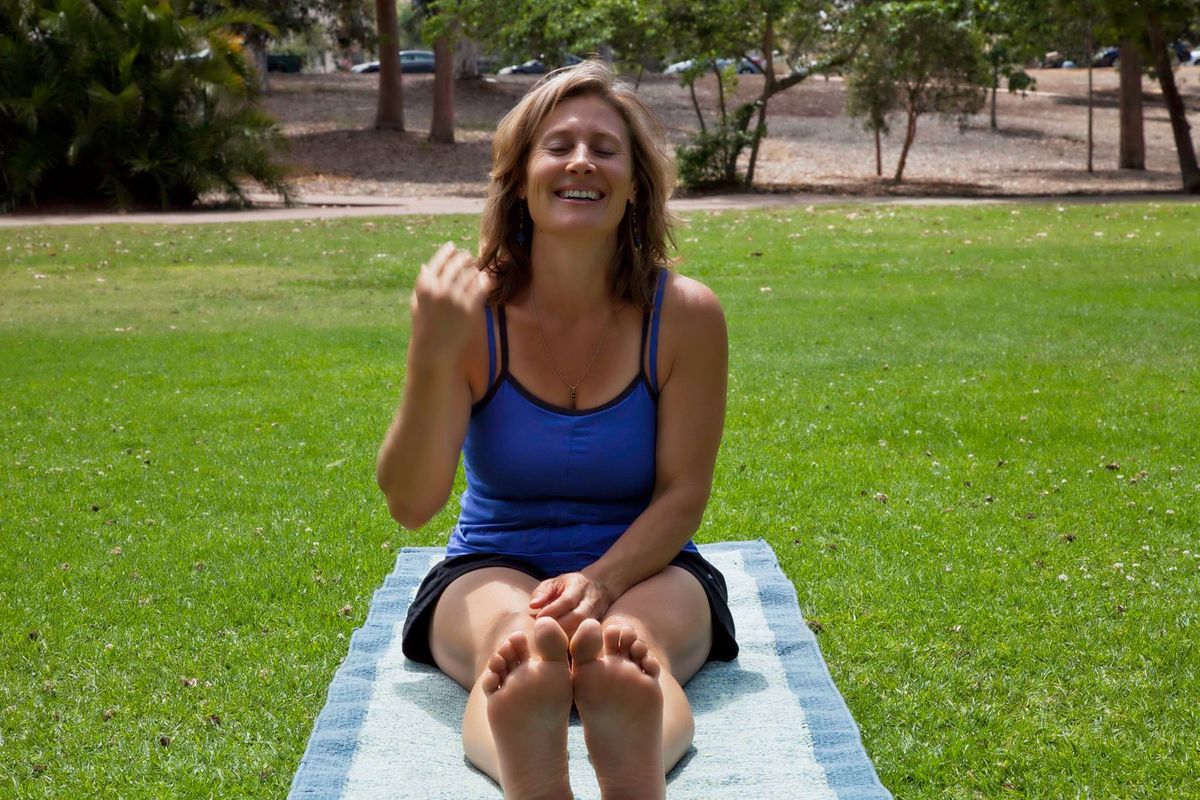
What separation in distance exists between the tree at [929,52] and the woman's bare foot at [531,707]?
792 inches

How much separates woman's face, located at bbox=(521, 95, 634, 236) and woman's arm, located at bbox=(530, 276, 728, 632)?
33 cm

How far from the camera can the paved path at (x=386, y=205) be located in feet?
62.6

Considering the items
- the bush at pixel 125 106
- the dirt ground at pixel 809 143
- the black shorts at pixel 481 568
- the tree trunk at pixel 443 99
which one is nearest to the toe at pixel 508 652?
the black shorts at pixel 481 568

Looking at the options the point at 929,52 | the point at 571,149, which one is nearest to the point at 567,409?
the point at 571,149

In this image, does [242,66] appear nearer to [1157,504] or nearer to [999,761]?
[1157,504]

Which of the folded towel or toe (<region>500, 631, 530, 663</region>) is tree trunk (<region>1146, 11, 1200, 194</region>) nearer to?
the folded towel

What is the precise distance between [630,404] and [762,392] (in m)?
4.66

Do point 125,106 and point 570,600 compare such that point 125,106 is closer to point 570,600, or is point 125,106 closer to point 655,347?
point 655,347

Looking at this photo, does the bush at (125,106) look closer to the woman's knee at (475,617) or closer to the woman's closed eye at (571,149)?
the woman's closed eye at (571,149)

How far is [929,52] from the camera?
23156 millimetres

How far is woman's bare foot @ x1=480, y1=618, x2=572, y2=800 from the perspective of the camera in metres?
2.63

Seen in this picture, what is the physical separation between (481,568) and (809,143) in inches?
1211

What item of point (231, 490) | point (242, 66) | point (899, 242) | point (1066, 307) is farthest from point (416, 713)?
point (242, 66)

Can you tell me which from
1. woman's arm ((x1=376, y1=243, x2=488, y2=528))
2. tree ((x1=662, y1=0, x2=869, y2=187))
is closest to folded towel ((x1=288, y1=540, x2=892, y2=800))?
woman's arm ((x1=376, y1=243, x2=488, y2=528))
